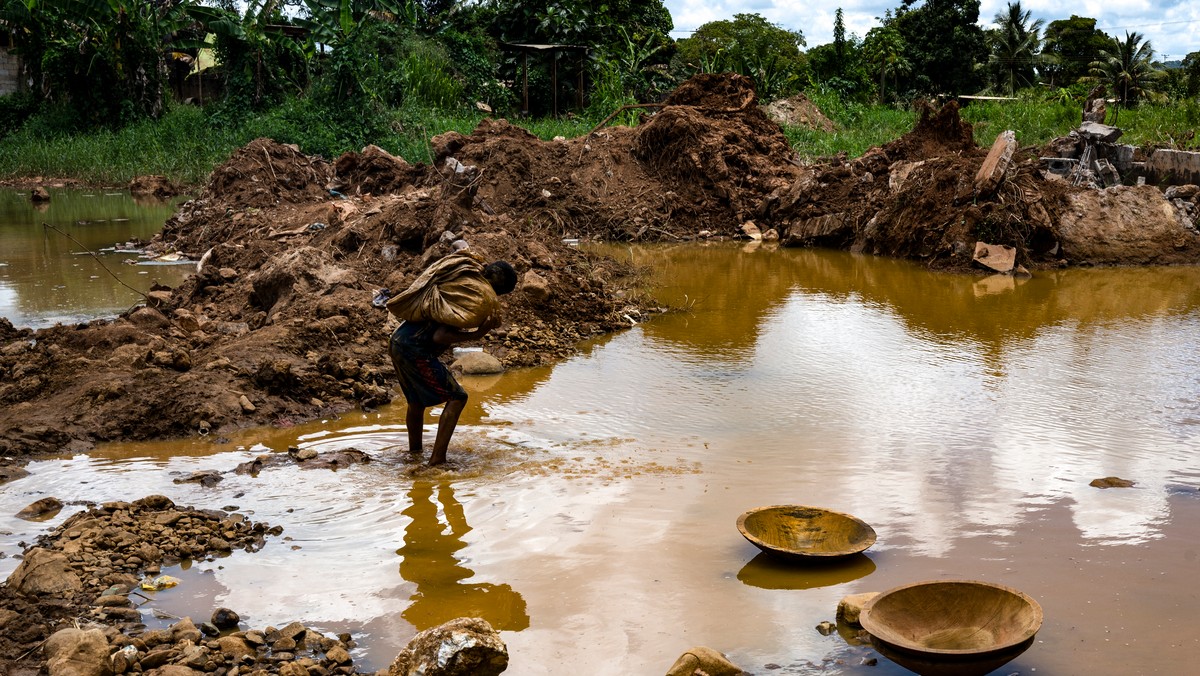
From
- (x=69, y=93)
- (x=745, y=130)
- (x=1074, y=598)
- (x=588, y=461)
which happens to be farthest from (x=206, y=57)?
(x=1074, y=598)

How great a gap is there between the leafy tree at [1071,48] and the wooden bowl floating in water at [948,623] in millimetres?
47773

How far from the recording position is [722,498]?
5.75m

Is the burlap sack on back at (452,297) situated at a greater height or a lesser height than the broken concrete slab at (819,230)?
greater

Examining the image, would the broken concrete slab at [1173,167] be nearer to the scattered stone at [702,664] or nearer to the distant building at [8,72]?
the scattered stone at [702,664]

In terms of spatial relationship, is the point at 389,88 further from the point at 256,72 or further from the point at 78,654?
the point at 78,654

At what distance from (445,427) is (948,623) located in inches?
125

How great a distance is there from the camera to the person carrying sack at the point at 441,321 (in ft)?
19.7

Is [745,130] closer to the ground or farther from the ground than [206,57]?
closer to the ground

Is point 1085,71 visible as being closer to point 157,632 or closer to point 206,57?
point 206,57

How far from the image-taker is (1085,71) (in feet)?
158

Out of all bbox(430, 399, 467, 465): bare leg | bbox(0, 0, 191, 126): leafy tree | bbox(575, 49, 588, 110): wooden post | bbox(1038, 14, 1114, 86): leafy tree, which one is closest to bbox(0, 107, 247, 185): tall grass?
bbox(0, 0, 191, 126): leafy tree

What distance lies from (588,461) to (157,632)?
2.97 meters

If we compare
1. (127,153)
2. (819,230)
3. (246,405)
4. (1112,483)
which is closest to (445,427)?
(246,405)

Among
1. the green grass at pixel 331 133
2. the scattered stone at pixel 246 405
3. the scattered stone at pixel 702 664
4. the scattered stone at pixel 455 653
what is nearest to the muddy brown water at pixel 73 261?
the green grass at pixel 331 133
